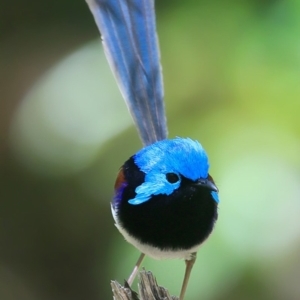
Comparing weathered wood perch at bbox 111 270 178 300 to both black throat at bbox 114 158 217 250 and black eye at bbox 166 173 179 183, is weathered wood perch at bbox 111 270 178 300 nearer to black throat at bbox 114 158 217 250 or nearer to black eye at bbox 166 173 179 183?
black throat at bbox 114 158 217 250

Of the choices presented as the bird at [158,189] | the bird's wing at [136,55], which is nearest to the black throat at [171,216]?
the bird at [158,189]

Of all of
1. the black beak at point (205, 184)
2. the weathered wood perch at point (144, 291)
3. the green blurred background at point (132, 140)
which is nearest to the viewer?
the black beak at point (205, 184)

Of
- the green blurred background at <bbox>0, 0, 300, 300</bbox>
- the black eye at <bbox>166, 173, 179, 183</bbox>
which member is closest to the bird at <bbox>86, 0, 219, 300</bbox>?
the black eye at <bbox>166, 173, 179, 183</bbox>

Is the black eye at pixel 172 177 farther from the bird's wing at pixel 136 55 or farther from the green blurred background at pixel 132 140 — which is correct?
the green blurred background at pixel 132 140

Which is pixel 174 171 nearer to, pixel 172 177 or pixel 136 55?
pixel 172 177

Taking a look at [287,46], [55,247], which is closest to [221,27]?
[287,46]

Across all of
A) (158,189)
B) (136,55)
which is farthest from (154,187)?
(136,55)
